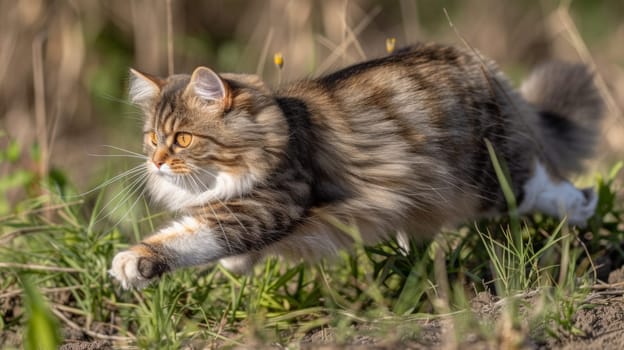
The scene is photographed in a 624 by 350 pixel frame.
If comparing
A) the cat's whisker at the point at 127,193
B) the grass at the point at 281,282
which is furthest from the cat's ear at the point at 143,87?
the grass at the point at 281,282

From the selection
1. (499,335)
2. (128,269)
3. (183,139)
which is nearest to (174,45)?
(183,139)

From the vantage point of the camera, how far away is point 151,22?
250 inches

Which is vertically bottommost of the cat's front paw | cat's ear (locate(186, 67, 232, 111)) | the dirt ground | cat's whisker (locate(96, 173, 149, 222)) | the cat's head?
the dirt ground

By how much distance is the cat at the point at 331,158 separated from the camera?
279 centimetres

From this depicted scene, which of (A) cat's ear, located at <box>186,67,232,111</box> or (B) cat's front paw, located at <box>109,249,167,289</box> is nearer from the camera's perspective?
(B) cat's front paw, located at <box>109,249,167,289</box>

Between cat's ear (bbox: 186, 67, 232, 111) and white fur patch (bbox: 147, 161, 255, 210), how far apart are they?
25 centimetres

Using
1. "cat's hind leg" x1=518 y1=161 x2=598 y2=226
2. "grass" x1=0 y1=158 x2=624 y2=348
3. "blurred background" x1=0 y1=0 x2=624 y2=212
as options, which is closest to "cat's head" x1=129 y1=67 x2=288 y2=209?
"grass" x1=0 y1=158 x2=624 y2=348

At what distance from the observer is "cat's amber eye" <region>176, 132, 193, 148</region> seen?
283 cm

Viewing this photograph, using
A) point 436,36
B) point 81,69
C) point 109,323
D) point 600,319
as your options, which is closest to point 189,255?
point 109,323

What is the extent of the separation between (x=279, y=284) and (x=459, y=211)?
0.79 m

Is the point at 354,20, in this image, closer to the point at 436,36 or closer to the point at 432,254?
the point at 436,36

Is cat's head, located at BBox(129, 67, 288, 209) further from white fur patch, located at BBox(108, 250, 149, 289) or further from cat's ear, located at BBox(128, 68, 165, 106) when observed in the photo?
white fur patch, located at BBox(108, 250, 149, 289)

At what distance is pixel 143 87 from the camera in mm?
3154

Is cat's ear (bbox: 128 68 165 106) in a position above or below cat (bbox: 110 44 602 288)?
above
